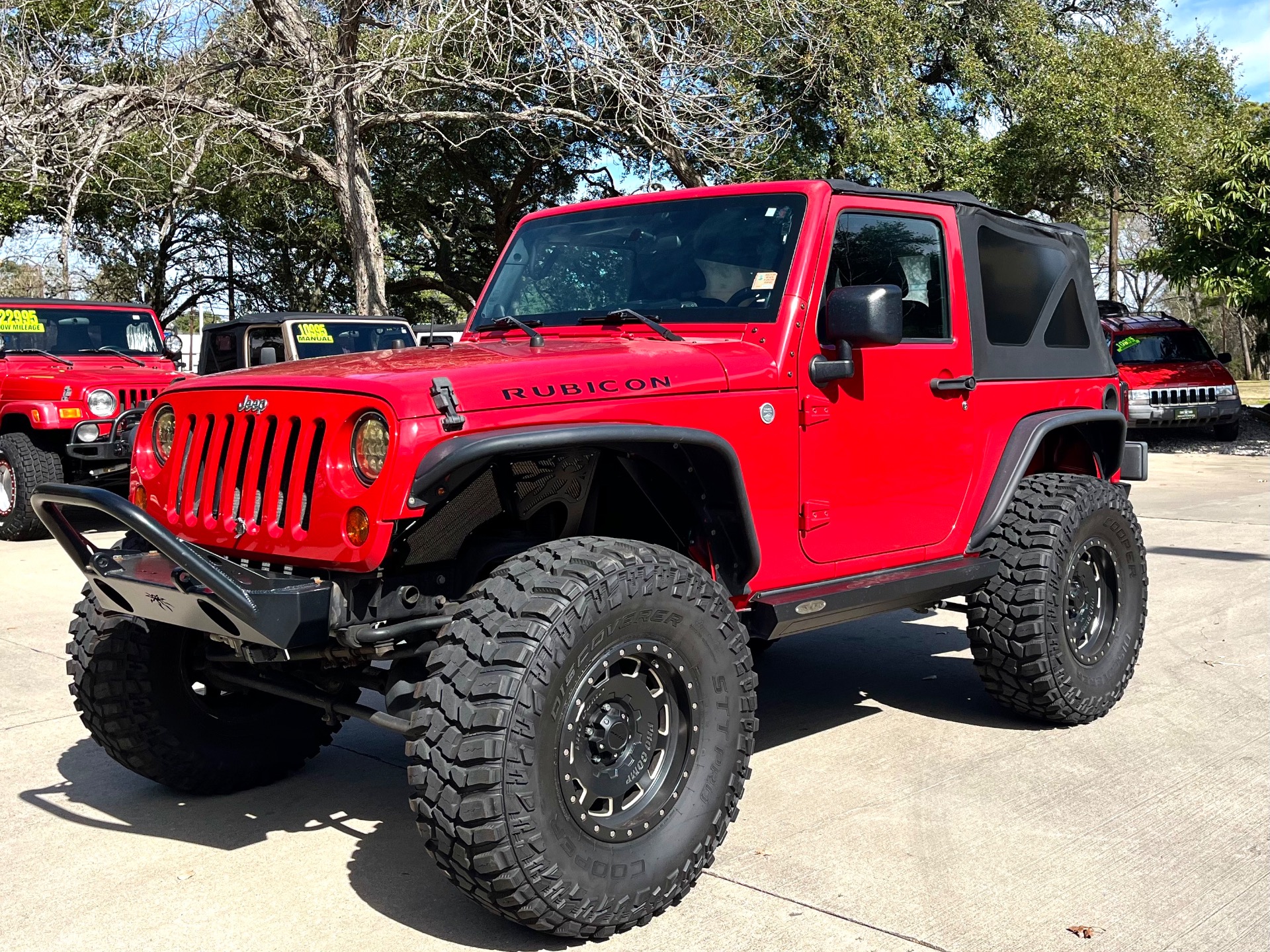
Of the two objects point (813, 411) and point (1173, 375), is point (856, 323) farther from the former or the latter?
point (1173, 375)

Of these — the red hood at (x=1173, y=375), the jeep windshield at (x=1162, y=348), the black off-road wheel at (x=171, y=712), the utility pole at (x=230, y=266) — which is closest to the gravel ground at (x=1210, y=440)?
the red hood at (x=1173, y=375)

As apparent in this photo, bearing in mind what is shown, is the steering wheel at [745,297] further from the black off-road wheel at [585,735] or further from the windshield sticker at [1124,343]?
the windshield sticker at [1124,343]

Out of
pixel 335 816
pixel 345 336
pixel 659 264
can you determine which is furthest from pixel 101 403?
pixel 659 264

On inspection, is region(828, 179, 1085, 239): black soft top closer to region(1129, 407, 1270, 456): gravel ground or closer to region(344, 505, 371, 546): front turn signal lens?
region(344, 505, 371, 546): front turn signal lens

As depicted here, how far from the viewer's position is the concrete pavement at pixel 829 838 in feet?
10.8

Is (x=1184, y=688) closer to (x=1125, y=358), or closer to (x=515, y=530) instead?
(x=515, y=530)

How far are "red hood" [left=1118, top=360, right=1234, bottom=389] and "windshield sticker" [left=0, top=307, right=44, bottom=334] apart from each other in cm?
1428

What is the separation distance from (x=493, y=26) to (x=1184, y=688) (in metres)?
10.5

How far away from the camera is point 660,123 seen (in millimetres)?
14836

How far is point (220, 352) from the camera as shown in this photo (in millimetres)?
13547

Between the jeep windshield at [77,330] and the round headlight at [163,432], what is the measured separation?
8700 mm

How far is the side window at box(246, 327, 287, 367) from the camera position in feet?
41.5

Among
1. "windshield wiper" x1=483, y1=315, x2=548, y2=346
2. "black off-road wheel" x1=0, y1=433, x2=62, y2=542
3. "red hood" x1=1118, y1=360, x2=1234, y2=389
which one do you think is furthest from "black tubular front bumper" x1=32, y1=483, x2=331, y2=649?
"red hood" x1=1118, y1=360, x2=1234, y2=389

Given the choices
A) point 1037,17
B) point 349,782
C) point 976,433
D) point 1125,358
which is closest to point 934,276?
point 976,433
